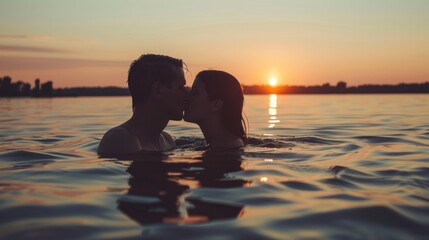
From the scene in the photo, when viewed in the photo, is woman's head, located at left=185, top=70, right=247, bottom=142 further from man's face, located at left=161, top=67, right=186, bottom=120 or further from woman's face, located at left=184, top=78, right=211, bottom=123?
man's face, located at left=161, top=67, right=186, bottom=120

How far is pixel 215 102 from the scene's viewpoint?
7906 millimetres

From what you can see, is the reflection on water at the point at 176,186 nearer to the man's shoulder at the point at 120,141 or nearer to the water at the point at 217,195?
the water at the point at 217,195

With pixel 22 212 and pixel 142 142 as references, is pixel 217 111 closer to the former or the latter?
pixel 142 142

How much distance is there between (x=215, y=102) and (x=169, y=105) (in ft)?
2.78

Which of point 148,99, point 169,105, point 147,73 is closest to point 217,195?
point 169,105

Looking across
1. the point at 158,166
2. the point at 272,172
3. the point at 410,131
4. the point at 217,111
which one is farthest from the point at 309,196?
the point at 410,131

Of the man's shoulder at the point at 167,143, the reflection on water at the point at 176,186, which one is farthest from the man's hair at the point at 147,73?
the man's shoulder at the point at 167,143

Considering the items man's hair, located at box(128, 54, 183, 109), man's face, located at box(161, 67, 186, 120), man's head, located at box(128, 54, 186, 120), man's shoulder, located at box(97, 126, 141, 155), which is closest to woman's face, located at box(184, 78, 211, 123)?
man's face, located at box(161, 67, 186, 120)

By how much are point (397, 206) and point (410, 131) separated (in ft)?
30.1

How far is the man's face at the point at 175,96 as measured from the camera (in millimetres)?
7559

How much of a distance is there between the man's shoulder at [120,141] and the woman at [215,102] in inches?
41.8

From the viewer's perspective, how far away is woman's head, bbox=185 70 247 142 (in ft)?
25.8

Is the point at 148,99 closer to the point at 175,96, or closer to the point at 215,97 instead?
the point at 175,96

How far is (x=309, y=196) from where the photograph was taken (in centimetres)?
457
